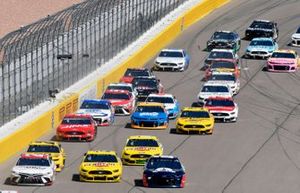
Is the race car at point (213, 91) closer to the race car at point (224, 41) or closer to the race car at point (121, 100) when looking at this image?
the race car at point (121, 100)

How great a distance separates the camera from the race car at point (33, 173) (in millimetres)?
51656

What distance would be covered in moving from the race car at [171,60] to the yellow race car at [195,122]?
15866 mm

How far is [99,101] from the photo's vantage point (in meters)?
65.1

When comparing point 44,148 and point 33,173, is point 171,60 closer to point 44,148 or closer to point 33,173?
point 44,148

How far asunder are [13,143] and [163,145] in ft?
21.7

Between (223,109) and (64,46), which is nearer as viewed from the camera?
(223,109)

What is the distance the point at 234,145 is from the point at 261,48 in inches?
898

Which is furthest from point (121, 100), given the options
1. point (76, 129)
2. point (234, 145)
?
point (234, 145)

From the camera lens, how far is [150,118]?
63031mm

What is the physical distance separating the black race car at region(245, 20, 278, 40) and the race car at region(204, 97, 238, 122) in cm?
2247

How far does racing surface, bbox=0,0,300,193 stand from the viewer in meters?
51.9

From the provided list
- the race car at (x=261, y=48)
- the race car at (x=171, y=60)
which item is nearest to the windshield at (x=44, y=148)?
the race car at (x=171, y=60)

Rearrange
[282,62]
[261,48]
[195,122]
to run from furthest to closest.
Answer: [261,48] → [282,62] → [195,122]

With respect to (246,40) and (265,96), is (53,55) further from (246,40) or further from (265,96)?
(246,40)
